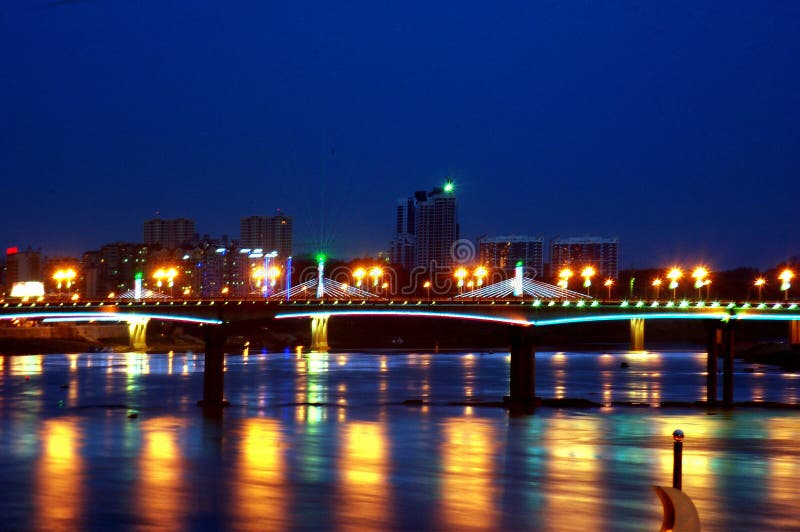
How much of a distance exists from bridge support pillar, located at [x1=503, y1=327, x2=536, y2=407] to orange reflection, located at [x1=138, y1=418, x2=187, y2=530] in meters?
15.8

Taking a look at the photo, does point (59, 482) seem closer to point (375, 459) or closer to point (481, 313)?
point (375, 459)

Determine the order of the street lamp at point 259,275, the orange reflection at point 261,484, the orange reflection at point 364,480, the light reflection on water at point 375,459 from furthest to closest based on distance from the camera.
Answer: the street lamp at point 259,275, the light reflection on water at point 375,459, the orange reflection at point 364,480, the orange reflection at point 261,484

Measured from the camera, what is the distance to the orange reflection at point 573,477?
2272 cm

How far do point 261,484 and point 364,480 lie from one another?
7.92 ft

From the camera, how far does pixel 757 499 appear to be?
2567cm

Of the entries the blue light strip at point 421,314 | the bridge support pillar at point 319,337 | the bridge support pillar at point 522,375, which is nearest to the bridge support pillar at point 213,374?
the blue light strip at point 421,314

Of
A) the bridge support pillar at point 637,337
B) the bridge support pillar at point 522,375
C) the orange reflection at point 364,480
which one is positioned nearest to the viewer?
the orange reflection at point 364,480

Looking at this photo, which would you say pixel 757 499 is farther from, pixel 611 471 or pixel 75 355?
pixel 75 355

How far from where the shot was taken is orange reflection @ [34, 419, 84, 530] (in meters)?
22.5

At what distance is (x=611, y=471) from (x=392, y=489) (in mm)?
6118

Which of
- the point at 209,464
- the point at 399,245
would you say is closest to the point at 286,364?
the point at 209,464

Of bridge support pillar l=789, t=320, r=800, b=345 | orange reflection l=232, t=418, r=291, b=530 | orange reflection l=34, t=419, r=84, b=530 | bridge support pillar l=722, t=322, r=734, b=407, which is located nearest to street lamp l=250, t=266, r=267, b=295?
bridge support pillar l=789, t=320, r=800, b=345

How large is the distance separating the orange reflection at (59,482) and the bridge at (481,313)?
11187 mm

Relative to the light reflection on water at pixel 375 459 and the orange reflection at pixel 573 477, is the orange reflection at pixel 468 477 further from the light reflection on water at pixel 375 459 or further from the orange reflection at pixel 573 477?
the orange reflection at pixel 573 477
